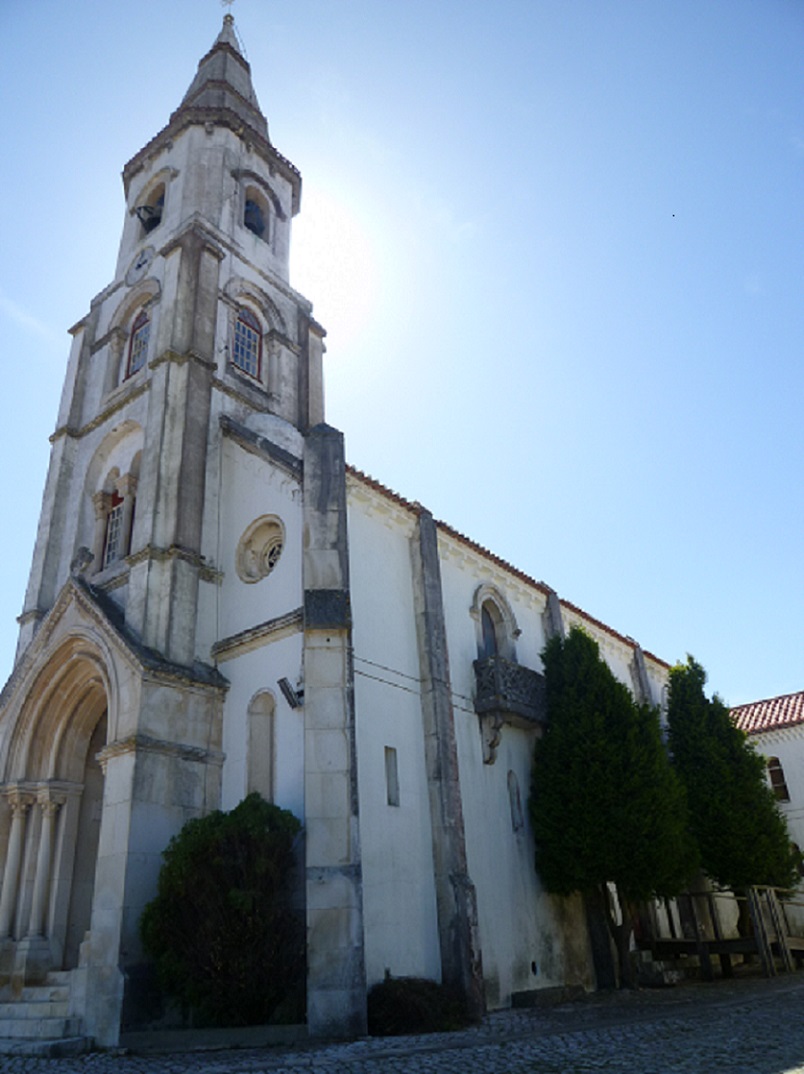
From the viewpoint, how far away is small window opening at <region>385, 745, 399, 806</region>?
49.4 feet

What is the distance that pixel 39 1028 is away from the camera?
12.8 meters

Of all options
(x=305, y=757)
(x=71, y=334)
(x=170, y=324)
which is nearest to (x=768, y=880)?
(x=305, y=757)

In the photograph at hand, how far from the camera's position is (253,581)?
55.5 ft

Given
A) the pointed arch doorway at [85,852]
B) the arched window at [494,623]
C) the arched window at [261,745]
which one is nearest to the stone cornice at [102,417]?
the pointed arch doorway at [85,852]

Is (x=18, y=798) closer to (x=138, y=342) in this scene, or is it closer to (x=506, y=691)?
(x=506, y=691)

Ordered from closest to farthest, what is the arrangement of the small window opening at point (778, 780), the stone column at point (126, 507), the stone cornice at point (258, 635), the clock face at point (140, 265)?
the stone cornice at point (258, 635) → the stone column at point (126, 507) → the clock face at point (140, 265) → the small window opening at point (778, 780)

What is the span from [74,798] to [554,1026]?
10.6 metres

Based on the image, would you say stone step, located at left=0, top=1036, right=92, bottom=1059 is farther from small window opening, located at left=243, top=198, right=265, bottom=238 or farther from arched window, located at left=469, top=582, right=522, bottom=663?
small window opening, located at left=243, top=198, right=265, bottom=238

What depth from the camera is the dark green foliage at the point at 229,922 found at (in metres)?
12.0

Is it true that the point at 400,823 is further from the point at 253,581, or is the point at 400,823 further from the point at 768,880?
the point at 768,880

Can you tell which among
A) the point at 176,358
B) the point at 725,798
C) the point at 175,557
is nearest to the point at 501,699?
the point at 175,557

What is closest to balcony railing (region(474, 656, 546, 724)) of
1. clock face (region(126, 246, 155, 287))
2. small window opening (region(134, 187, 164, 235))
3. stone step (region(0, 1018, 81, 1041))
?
stone step (region(0, 1018, 81, 1041))

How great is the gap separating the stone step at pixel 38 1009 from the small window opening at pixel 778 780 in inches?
1094

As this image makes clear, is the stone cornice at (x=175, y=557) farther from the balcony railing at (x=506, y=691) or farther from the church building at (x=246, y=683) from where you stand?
the balcony railing at (x=506, y=691)
